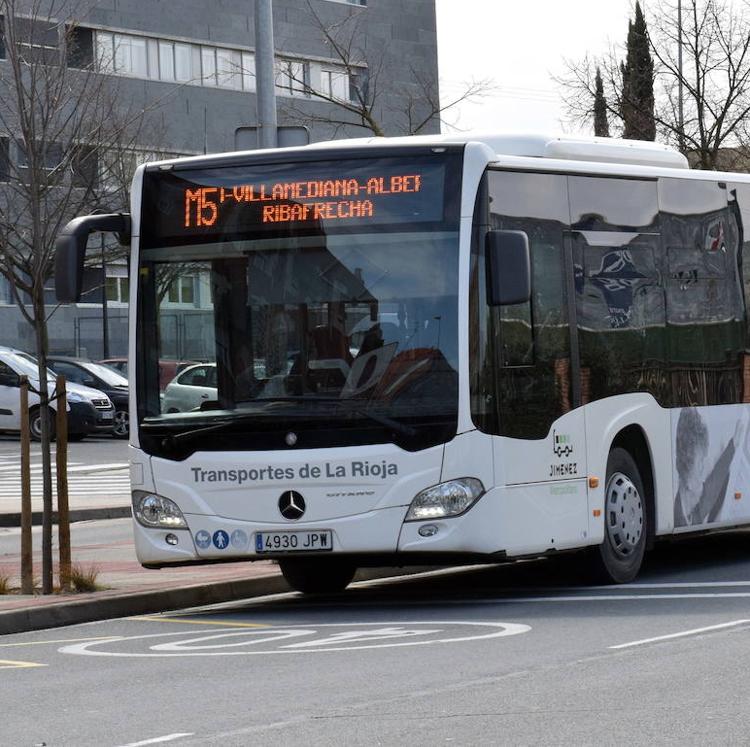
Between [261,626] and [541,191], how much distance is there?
3.46 m

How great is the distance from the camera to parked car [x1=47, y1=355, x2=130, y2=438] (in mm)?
36500

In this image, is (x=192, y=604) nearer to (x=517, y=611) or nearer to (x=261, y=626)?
(x=261, y=626)

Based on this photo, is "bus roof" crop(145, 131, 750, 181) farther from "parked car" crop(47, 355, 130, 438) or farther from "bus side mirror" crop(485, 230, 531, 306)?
"parked car" crop(47, 355, 130, 438)

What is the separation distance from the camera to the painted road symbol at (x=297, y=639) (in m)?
10.3

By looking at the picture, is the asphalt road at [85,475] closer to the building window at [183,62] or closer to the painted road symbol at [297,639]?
the painted road symbol at [297,639]

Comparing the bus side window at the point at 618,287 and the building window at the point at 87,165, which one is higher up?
the building window at the point at 87,165

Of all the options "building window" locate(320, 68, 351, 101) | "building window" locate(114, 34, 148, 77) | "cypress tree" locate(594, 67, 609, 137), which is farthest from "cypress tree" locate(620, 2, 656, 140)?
"building window" locate(320, 68, 351, 101)

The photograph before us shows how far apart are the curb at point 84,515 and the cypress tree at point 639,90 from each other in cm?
1963

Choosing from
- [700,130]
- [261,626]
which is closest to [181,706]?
[261,626]

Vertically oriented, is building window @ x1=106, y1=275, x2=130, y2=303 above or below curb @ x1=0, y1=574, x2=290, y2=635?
above

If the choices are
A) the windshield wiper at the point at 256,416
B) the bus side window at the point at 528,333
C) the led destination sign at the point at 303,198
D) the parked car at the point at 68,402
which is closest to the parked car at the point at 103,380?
the parked car at the point at 68,402

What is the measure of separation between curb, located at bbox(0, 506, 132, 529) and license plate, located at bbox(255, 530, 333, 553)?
34.3 feet

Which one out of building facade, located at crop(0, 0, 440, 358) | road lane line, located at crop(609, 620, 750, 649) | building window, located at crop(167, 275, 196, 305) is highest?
building facade, located at crop(0, 0, 440, 358)

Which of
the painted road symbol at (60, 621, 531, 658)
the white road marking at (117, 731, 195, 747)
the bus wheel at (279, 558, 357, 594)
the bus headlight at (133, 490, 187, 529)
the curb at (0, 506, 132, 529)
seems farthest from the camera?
the curb at (0, 506, 132, 529)
